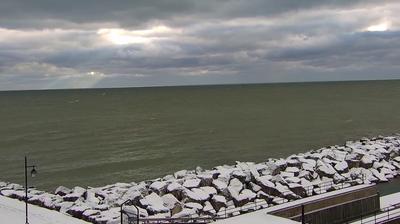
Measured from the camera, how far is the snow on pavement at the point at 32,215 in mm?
25062

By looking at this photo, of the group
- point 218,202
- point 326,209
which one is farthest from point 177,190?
point 326,209

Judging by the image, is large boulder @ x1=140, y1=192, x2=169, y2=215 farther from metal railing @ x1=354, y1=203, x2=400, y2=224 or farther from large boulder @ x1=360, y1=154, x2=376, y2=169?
large boulder @ x1=360, y1=154, x2=376, y2=169

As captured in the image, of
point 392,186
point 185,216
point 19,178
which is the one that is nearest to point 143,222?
point 185,216

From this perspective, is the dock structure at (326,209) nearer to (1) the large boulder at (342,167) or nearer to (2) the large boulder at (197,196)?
(2) the large boulder at (197,196)

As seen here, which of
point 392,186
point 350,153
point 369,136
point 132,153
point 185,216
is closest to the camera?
point 185,216

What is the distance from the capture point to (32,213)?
26594 millimetres

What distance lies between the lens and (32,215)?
26.2 meters

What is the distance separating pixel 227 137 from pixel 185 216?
39909 mm

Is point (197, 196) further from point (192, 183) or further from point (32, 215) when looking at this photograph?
point (32, 215)

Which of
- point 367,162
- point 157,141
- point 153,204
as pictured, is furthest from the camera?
point 157,141

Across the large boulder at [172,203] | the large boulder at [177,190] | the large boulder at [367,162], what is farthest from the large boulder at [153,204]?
the large boulder at [367,162]

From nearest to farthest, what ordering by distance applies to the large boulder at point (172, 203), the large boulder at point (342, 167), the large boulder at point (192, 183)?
the large boulder at point (172, 203) → the large boulder at point (192, 183) → the large boulder at point (342, 167)

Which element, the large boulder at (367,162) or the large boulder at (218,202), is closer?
the large boulder at (218,202)

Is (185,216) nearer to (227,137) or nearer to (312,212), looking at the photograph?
(312,212)
